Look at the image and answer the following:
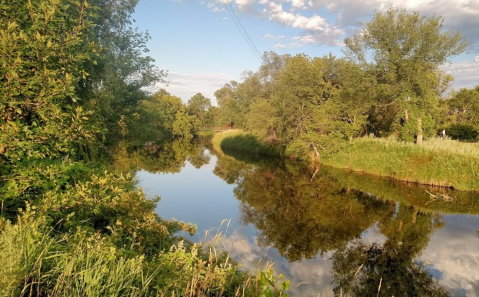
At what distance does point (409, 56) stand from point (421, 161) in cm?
840

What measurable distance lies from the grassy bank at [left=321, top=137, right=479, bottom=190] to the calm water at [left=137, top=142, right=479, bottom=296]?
3.22ft

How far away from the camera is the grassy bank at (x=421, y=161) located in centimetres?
1727

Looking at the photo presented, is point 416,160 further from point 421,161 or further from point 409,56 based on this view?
point 409,56

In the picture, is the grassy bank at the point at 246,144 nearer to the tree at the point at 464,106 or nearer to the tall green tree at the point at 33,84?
the tree at the point at 464,106

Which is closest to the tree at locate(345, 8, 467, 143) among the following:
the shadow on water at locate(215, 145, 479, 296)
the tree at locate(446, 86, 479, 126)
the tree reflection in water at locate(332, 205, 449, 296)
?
the shadow on water at locate(215, 145, 479, 296)

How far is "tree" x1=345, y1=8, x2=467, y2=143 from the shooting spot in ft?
69.0

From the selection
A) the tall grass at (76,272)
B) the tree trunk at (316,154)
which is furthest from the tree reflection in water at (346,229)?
the tree trunk at (316,154)

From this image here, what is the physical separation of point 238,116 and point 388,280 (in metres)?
54.2

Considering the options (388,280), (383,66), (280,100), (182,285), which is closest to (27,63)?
(182,285)

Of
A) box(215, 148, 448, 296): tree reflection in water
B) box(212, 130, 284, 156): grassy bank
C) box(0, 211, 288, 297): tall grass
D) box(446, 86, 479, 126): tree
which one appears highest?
box(446, 86, 479, 126): tree

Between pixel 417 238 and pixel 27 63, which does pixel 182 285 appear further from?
pixel 417 238

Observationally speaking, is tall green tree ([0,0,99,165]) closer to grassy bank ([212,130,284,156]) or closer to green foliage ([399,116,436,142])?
green foliage ([399,116,436,142])

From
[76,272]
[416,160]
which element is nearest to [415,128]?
[416,160]

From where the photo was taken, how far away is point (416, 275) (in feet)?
27.5
